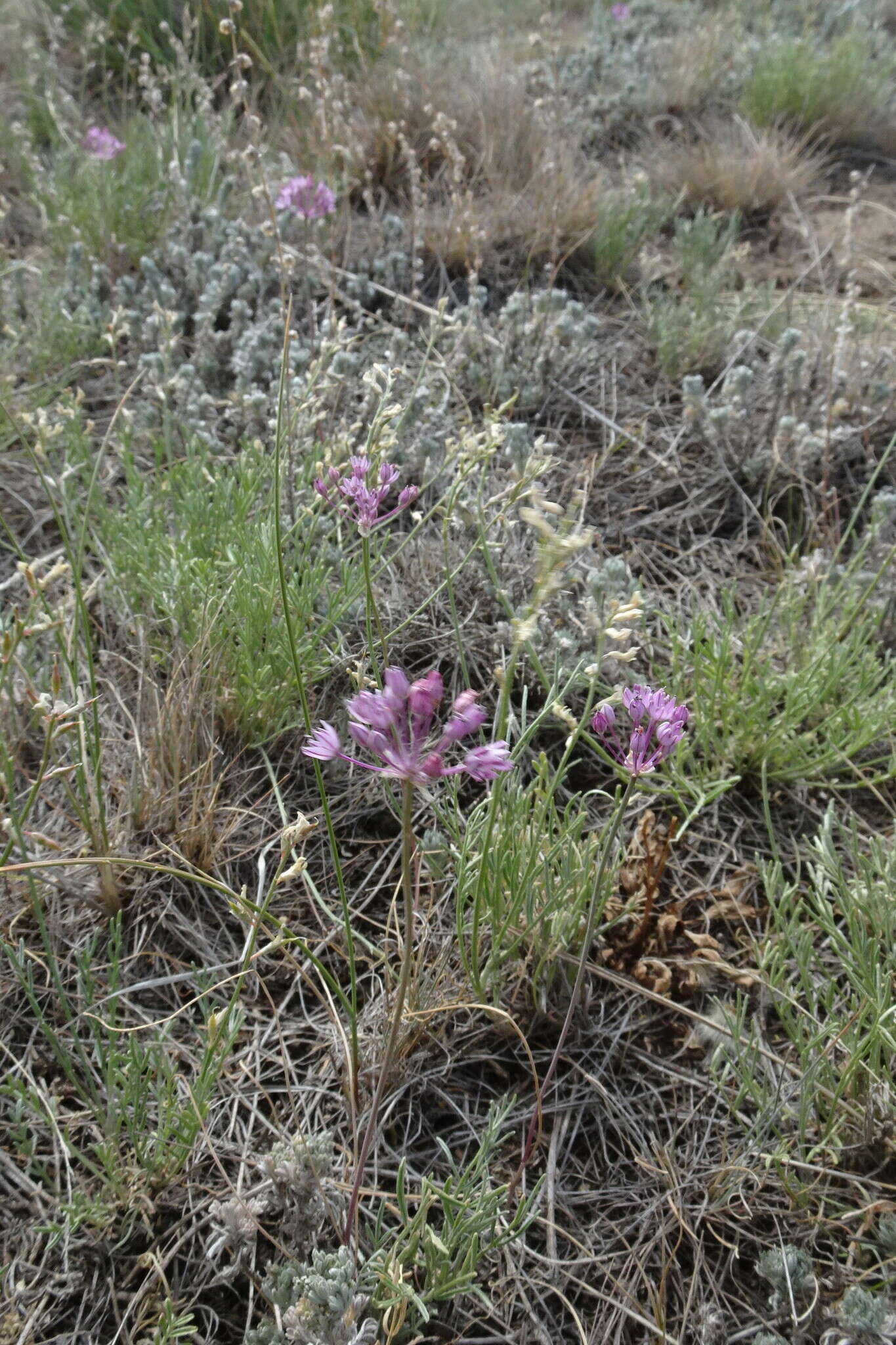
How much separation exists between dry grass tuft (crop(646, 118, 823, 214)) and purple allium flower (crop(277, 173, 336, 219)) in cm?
159

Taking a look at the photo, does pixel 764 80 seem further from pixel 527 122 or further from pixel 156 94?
pixel 156 94

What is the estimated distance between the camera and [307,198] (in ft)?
10.3

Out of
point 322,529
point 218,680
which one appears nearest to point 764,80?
point 322,529

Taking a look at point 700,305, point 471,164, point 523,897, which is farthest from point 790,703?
point 471,164

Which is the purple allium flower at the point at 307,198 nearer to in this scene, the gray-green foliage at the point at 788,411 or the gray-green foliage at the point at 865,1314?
the gray-green foliage at the point at 788,411

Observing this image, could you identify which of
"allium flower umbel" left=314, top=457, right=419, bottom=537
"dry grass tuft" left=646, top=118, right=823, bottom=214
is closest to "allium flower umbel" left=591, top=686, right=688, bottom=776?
"allium flower umbel" left=314, top=457, right=419, bottom=537

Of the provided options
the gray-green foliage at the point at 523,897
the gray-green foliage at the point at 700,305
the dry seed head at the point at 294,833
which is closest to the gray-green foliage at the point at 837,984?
the gray-green foliage at the point at 523,897

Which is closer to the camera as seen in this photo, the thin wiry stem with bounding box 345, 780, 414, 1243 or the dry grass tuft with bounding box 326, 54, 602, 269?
the thin wiry stem with bounding box 345, 780, 414, 1243

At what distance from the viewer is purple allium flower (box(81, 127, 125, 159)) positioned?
3785mm

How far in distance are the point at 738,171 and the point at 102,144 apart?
2616 mm

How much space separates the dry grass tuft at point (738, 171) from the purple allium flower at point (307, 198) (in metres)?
1.59

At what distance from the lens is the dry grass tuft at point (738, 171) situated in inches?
166

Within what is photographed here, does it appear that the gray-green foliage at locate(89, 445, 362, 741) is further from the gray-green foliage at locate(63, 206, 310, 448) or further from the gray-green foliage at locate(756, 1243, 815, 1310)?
the gray-green foliage at locate(756, 1243, 815, 1310)

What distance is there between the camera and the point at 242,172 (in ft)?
12.9
